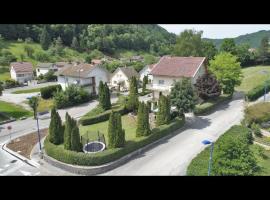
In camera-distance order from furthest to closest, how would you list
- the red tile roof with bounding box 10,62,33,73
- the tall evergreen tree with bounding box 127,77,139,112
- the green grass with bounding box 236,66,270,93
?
1. the red tile roof with bounding box 10,62,33,73
2. the green grass with bounding box 236,66,270,93
3. the tall evergreen tree with bounding box 127,77,139,112

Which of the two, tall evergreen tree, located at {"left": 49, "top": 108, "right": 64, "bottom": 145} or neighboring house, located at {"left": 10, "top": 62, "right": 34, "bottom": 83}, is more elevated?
neighboring house, located at {"left": 10, "top": 62, "right": 34, "bottom": 83}

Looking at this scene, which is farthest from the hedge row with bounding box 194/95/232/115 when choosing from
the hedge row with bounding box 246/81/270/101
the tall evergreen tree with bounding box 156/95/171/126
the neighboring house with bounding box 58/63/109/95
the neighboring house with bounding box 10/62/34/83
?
the neighboring house with bounding box 10/62/34/83

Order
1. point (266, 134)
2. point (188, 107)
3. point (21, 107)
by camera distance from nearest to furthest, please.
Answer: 1. point (266, 134)
2. point (188, 107)
3. point (21, 107)

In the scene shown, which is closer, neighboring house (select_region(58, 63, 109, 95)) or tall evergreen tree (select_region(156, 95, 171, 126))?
tall evergreen tree (select_region(156, 95, 171, 126))

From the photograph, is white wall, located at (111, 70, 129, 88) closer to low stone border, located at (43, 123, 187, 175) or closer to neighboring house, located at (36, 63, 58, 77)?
neighboring house, located at (36, 63, 58, 77)

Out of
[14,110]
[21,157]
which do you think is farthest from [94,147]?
[14,110]
